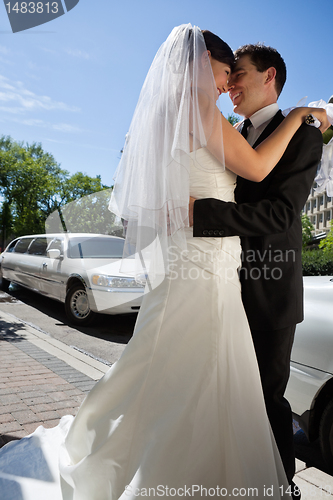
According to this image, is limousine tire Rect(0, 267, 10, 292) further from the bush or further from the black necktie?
the bush

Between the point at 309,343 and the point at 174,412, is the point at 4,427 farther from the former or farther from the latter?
the point at 309,343

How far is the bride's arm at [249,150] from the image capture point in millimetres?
1762

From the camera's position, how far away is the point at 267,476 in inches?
64.6

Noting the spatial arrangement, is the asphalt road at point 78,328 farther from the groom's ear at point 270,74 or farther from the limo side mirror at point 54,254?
the groom's ear at point 270,74

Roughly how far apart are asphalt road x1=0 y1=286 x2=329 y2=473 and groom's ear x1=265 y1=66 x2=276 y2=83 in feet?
8.13

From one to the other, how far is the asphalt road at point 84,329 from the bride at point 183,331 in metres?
1.50

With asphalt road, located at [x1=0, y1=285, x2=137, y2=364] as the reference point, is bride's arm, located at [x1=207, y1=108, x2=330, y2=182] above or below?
above

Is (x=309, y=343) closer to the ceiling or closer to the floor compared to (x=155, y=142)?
closer to the floor

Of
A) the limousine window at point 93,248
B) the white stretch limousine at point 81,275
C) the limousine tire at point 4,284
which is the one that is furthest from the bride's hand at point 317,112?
the limousine tire at point 4,284

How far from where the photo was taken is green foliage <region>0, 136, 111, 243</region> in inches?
1631

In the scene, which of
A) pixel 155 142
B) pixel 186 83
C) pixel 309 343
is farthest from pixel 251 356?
pixel 186 83

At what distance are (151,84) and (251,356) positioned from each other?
1357 mm

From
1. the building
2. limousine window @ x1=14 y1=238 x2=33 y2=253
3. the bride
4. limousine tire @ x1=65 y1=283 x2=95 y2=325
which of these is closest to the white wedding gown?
the bride

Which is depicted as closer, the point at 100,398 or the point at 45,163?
the point at 100,398
